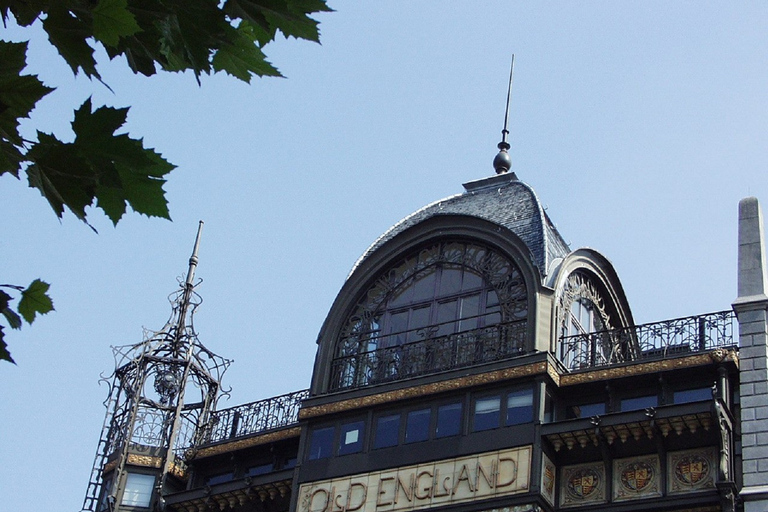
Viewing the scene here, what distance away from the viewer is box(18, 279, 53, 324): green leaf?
220 inches

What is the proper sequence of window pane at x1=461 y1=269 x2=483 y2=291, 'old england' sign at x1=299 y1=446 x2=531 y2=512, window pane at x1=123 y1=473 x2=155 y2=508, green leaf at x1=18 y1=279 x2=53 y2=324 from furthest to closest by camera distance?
window pane at x1=123 y1=473 x2=155 y2=508 < window pane at x1=461 y1=269 x2=483 y2=291 < 'old england' sign at x1=299 y1=446 x2=531 y2=512 < green leaf at x1=18 y1=279 x2=53 y2=324

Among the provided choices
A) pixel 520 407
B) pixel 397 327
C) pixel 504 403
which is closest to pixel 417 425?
pixel 504 403

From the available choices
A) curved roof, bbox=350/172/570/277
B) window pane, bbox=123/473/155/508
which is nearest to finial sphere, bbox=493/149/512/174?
curved roof, bbox=350/172/570/277

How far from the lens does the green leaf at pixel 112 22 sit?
517cm

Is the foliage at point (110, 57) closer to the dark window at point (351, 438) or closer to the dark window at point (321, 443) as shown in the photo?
the dark window at point (351, 438)

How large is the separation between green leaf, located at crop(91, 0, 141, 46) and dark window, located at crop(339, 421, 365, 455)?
88.3 feet

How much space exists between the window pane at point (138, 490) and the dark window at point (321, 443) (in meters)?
5.83

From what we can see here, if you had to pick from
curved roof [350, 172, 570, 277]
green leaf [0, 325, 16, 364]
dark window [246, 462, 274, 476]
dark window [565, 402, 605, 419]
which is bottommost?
green leaf [0, 325, 16, 364]

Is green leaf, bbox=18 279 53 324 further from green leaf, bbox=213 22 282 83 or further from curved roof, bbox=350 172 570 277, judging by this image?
curved roof, bbox=350 172 570 277

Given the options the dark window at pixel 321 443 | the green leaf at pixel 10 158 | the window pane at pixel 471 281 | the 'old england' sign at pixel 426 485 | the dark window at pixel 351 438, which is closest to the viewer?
the green leaf at pixel 10 158

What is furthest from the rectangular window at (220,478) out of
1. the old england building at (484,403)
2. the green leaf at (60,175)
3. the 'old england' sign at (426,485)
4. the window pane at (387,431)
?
the green leaf at (60,175)

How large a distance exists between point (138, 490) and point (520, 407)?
11992mm

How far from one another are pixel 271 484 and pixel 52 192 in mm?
28457

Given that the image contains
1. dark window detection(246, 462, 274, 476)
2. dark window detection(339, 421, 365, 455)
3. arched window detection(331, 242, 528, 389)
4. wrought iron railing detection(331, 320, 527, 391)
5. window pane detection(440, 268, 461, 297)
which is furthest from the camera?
dark window detection(246, 462, 274, 476)
